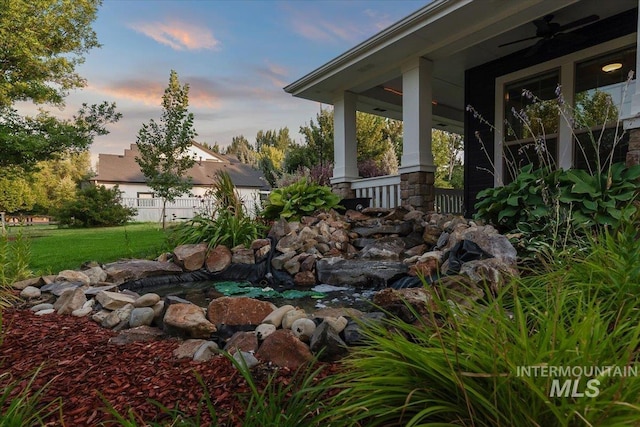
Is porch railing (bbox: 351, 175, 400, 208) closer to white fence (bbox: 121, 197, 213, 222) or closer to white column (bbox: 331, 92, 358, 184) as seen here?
white column (bbox: 331, 92, 358, 184)

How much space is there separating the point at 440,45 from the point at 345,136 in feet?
7.27

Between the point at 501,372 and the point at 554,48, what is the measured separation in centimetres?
571

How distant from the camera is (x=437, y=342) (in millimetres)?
997

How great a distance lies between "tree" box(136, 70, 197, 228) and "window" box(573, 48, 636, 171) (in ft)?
24.8

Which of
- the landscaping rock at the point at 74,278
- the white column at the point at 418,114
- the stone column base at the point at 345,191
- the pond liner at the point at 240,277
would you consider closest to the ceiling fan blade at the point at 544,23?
the white column at the point at 418,114

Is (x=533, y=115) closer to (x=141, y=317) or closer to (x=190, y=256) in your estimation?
(x=190, y=256)

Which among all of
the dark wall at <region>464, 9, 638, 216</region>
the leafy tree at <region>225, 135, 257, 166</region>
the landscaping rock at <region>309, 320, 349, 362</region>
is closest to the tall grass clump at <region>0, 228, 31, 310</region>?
the landscaping rock at <region>309, 320, 349, 362</region>

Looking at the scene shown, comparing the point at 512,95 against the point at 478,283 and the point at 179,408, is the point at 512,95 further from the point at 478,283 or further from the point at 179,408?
the point at 179,408

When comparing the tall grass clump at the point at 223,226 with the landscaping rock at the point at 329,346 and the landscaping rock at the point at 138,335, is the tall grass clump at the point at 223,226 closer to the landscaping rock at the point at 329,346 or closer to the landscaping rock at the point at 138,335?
the landscaping rock at the point at 138,335

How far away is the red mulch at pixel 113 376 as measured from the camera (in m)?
1.12

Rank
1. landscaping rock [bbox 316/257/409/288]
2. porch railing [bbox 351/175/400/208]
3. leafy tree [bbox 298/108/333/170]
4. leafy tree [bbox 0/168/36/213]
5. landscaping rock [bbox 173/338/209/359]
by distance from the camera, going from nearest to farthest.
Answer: landscaping rock [bbox 173/338/209/359], landscaping rock [bbox 316/257/409/288], porch railing [bbox 351/175/400/208], leafy tree [bbox 0/168/36/213], leafy tree [bbox 298/108/333/170]

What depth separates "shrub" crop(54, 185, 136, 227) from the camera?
41.0 ft

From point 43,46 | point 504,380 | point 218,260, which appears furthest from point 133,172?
point 504,380

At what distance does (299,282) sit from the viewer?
3740 millimetres
